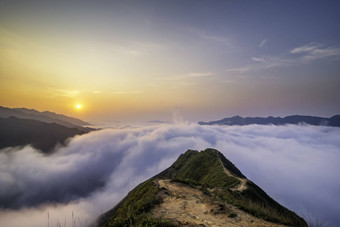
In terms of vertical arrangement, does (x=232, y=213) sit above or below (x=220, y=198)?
above

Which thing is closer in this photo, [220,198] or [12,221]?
[220,198]

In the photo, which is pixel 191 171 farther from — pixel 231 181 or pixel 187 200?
pixel 187 200

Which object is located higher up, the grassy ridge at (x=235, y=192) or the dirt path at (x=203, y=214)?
the dirt path at (x=203, y=214)

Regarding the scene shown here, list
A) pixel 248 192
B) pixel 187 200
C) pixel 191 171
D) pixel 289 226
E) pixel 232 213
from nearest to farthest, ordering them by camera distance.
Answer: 1. pixel 289 226
2. pixel 232 213
3. pixel 187 200
4. pixel 248 192
5. pixel 191 171

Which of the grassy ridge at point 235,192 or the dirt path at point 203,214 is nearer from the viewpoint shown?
the dirt path at point 203,214

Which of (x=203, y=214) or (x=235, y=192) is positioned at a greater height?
(x=203, y=214)

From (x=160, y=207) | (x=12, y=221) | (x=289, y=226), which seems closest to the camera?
(x=289, y=226)

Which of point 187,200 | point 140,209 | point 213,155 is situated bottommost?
point 213,155

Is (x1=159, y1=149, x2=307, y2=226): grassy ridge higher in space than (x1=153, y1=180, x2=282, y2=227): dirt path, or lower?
lower

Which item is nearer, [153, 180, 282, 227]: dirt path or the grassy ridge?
[153, 180, 282, 227]: dirt path

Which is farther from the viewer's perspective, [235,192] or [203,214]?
[235,192]

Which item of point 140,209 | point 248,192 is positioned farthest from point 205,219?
point 248,192
